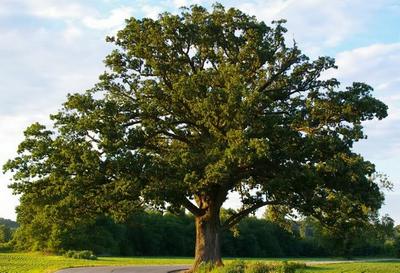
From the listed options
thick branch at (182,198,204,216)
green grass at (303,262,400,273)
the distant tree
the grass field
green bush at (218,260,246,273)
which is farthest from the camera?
the distant tree

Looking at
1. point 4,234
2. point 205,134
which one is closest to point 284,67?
point 205,134

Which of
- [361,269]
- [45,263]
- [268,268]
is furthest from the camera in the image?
[45,263]

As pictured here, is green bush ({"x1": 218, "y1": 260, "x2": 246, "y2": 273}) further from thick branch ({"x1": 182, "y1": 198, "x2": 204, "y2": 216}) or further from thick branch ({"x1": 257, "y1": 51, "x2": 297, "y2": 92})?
thick branch ({"x1": 257, "y1": 51, "x2": 297, "y2": 92})

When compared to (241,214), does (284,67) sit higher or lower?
higher

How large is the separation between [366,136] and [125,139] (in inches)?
547

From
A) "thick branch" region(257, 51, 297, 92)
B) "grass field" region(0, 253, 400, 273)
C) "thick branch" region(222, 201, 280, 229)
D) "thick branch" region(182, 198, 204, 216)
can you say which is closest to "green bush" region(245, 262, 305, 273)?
"grass field" region(0, 253, 400, 273)

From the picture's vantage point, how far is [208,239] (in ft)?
115

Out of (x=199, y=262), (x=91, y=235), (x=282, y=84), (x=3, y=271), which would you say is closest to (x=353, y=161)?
(x=282, y=84)

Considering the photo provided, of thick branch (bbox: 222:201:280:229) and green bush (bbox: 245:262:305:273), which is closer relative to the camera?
green bush (bbox: 245:262:305:273)

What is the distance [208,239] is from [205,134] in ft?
21.8

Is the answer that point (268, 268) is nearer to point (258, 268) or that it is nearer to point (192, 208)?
point (258, 268)

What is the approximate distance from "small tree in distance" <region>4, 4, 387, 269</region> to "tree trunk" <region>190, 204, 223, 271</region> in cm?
7

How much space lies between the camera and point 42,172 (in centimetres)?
3247

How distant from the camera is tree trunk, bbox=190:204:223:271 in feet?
113
